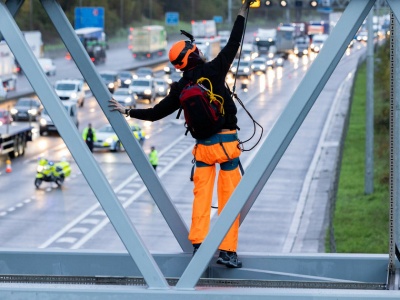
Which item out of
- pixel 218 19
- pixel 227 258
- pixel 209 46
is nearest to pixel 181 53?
pixel 227 258

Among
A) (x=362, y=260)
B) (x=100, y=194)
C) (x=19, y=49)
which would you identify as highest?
(x=19, y=49)

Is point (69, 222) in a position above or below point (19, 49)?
below

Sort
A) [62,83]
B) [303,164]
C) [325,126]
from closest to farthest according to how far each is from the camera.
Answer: [303,164]
[325,126]
[62,83]

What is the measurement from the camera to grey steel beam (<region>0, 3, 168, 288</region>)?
7.02 m

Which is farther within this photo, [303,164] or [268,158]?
[303,164]

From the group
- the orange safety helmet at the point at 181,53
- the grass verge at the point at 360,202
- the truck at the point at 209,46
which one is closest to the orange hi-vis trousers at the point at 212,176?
the orange safety helmet at the point at 181,53

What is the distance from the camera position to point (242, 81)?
4018 inches

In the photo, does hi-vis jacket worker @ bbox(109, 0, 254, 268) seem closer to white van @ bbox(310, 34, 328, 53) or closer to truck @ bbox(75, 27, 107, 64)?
white van @ bbox(310, 34, 328, 53)

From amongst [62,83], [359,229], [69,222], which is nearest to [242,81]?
[62,83]

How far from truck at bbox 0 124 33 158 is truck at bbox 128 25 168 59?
58947mm

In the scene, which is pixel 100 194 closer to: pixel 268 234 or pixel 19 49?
pixel 19 49

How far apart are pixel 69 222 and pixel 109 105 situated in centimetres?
3450

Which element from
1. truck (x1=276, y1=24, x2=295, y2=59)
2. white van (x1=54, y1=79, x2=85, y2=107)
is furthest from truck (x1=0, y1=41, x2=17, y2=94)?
truck (x1=276, y1=24, x2=295, y2=59)

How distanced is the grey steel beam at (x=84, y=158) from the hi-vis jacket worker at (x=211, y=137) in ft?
3.72
